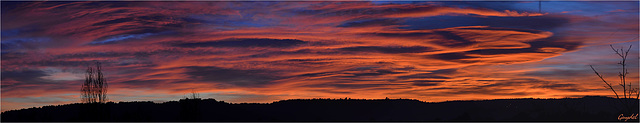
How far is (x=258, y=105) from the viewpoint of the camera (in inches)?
1853

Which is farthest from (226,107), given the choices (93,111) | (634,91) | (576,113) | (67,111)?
(634,91)

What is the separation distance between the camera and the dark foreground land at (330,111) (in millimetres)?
33469

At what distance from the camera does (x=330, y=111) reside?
45.5 meters

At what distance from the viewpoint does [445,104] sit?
48.8 meters

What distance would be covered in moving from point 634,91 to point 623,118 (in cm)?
147

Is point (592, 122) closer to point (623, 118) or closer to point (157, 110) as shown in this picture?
point (623, 118)

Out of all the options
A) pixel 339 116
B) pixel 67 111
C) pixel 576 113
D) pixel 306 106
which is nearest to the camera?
pixel 576 113

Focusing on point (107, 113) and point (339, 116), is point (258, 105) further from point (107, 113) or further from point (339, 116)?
point (107, 113)

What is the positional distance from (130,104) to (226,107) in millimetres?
6917

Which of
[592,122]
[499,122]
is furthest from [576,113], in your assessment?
[499,122]

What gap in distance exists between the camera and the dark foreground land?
33.5 meters

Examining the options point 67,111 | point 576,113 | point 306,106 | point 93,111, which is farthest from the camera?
point 306,106

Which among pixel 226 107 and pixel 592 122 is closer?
pixel 592 122

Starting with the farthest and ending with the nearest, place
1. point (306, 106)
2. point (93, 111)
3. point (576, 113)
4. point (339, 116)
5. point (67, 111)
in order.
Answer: point (306, 106), point (339, 116), point (67, 111), point (576, 113), point (93, 111)
